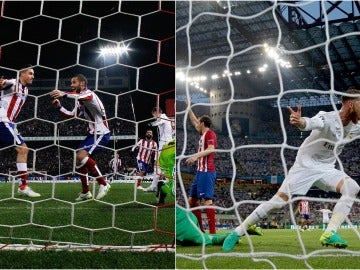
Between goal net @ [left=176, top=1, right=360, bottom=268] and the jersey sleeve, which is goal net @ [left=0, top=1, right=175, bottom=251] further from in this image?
the jersey sleeve

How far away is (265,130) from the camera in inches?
158

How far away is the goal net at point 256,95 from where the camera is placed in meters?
1.46

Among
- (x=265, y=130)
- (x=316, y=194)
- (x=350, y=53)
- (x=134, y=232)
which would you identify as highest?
(x=350, y=53)

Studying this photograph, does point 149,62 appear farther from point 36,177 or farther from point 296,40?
point 296,40

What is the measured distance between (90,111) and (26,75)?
30 cm

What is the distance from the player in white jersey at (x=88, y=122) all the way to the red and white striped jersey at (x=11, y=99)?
0.15 metres

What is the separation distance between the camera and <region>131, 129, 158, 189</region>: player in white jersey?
5.26 ft

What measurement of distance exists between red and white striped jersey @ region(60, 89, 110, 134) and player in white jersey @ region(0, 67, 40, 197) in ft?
0.61

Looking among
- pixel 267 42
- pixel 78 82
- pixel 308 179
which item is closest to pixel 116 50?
pixel 78 82

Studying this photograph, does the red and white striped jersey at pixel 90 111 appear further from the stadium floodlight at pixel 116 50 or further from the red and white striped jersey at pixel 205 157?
the red and white striped jersey at pixel 205 157

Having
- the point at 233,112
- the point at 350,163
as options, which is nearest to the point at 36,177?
the point at 233,112

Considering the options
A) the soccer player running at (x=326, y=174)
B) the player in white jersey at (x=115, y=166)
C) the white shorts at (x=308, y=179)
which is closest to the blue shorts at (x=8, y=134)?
the player in white jersey at (x=115, y=166)

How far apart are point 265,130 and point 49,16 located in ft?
8.70

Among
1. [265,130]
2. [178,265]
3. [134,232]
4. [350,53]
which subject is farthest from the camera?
[350,53]
